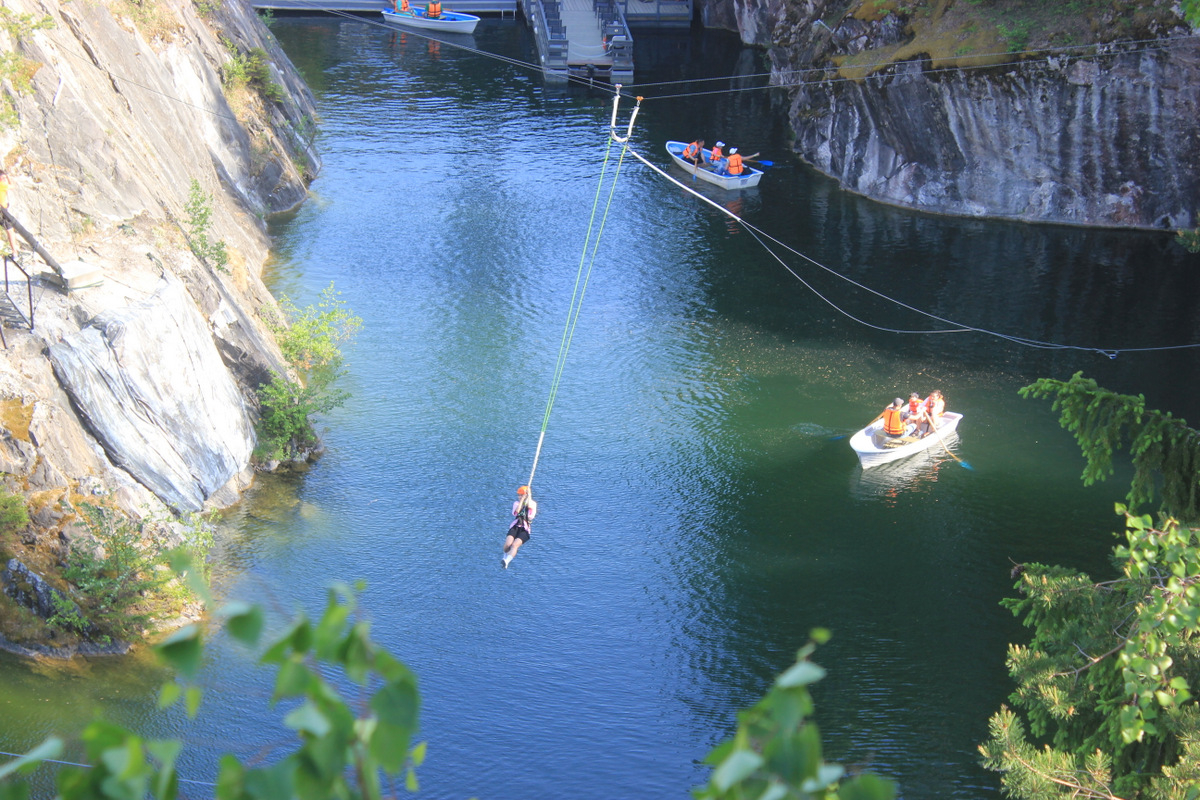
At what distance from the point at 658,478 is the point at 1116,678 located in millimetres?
12224

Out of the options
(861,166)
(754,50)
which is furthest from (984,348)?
(754,50)

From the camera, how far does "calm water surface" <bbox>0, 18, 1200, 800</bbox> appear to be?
14.3m

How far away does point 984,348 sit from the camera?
25344 millimetres

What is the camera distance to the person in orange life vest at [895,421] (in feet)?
67.9

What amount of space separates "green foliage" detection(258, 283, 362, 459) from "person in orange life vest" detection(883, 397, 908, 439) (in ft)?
37.7

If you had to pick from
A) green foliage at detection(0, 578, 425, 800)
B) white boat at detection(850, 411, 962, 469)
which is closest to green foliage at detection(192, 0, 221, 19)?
white boat at detection(850, 411, 962, 469)

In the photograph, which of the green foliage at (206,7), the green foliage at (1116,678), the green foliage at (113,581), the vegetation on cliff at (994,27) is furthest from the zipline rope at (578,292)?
the green foliage at (206,7)

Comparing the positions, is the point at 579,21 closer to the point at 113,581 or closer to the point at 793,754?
the point at 113,581

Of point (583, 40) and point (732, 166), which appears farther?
point (583, 40)

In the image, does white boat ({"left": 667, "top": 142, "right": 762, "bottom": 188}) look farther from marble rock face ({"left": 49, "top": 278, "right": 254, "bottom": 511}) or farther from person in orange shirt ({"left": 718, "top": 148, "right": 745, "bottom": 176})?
marble rock face ({"left": 49, "top": 278, "right": 254, "bottom": 511})

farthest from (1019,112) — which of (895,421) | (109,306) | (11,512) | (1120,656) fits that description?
(11,512)

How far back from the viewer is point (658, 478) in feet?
66.7

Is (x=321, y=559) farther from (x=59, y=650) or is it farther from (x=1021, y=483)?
(x=1021, y=483)

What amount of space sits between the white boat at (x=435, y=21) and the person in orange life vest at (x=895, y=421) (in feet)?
132
